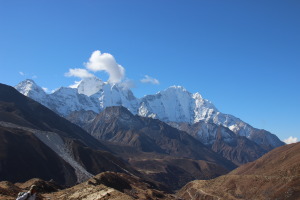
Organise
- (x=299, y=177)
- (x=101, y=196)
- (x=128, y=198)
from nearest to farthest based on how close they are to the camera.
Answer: (x=128, y=198) < (x=101, y=196) < (x=299, y=177)

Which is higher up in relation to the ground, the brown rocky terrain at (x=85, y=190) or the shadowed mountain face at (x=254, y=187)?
the shadowed mountain face at (x=254, y=187)

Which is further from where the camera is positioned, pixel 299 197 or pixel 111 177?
pixel 111 177

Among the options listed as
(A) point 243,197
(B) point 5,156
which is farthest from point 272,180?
(B) point 5,156

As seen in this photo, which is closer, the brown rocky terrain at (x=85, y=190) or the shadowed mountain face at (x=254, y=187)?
the brown rocky terrain at (x=85, y=190)

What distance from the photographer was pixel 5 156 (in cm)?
19475

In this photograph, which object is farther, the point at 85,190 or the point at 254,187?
the point at 254,187

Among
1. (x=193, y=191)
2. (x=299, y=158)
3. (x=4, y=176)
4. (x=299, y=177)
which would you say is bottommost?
(x=4, y=176)

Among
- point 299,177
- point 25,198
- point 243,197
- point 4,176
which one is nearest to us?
point 25,198

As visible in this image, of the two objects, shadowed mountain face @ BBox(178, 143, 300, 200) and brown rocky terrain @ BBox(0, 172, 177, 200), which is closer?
brown rocky terrain @ BBox(0, 172, 177, 200)

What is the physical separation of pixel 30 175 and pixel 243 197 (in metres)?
110

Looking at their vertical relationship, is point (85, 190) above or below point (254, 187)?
below

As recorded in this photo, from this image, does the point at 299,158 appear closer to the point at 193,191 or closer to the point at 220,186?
the point at 220,186

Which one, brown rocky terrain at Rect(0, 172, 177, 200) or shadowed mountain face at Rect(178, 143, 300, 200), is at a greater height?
shadowed mountain face at Rect(178, 143, 300, 200)

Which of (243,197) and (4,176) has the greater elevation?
(243,197)
